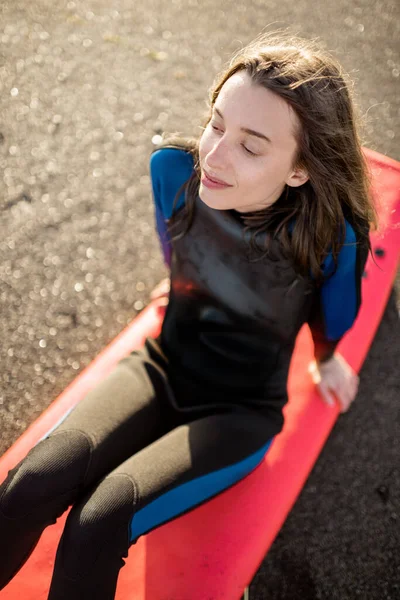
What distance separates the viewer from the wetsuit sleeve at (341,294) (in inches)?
56.1

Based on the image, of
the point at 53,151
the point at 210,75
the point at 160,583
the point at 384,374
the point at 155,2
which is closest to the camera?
the point at 160,583

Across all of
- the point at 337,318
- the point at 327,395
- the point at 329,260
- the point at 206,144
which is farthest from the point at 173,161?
the point at 327,395

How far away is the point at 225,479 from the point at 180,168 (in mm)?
857

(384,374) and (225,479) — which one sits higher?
(225,479)

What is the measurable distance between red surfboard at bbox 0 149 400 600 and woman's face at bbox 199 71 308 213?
17.3 inches

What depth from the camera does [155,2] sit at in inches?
146

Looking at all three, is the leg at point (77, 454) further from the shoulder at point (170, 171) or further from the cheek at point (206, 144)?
the cheek at point (206, 144)

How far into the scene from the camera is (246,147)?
1.24 m

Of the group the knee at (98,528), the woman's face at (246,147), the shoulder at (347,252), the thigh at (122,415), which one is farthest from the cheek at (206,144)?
the knee at (98,528)

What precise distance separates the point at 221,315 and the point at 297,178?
44cm

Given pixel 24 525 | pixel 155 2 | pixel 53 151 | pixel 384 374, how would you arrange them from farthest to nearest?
1. pixel 155 2
2. pixel 53 151
3. pixel 384 374
4. pixel 24 525

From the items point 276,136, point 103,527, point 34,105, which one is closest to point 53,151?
point 34,105

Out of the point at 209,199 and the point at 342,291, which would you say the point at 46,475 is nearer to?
the point at 209,199

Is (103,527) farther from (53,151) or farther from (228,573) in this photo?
(53,151)
